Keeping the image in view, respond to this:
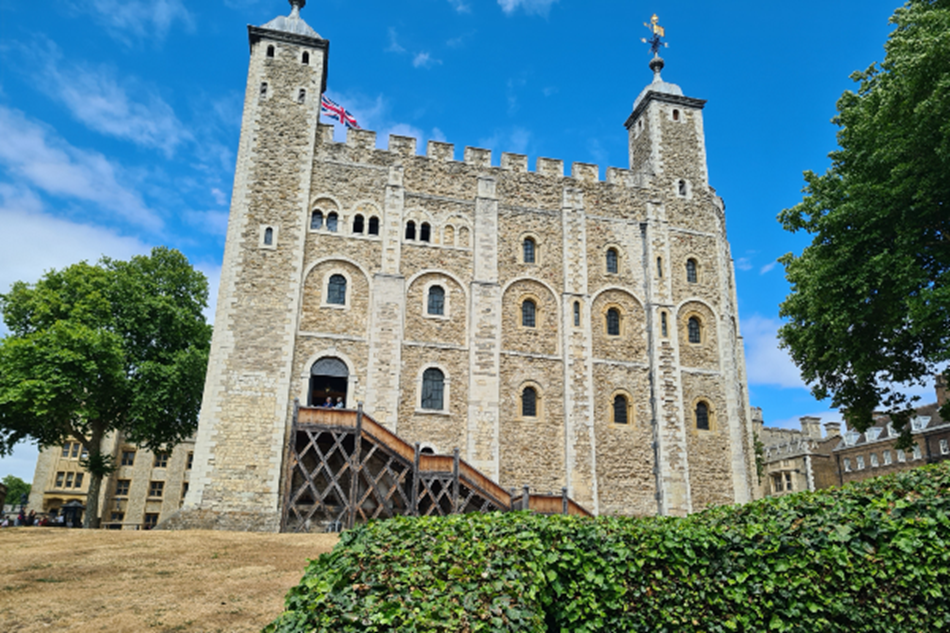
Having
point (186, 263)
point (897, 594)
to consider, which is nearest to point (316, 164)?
point (186, 263)

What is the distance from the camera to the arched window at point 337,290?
79.8ft

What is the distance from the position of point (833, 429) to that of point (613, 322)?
34.1 meters

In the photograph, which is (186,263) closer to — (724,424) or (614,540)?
(724,424)

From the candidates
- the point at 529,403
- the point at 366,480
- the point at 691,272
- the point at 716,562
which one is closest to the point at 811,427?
the point at 691,272

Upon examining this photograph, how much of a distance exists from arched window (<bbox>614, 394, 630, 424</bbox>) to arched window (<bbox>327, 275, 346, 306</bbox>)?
439 inches

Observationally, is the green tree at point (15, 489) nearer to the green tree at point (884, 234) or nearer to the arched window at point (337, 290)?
the arched window at point (337, 290)

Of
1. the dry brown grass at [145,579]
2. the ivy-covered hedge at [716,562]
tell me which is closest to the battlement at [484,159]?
the dry brown grass at [145,579]

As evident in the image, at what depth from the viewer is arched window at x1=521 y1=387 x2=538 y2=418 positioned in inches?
985

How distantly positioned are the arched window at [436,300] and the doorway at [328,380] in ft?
13.2

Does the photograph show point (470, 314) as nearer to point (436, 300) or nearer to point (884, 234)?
point (436, 300)

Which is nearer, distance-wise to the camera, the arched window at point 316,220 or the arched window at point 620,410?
the arched window at point 316,220

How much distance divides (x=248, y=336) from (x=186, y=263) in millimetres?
10076

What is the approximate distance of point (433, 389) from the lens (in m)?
24.3

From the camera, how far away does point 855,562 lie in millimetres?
6949
